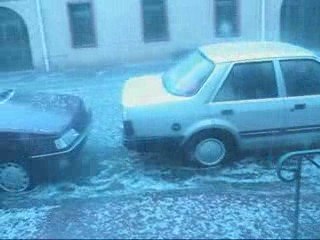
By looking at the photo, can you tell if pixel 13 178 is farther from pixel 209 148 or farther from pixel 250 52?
pixel 250 52

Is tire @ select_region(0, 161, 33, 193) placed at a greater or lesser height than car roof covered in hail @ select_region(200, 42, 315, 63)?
lesser

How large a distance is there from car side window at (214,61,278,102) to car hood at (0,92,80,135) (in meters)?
2.12

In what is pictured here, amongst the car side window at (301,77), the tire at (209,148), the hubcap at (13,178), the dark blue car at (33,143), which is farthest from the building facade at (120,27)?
the hubcap at (13,178)

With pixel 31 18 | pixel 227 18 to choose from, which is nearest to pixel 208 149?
pixel 227 18

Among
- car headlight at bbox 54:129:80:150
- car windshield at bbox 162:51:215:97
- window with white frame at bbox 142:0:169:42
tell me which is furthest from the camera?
window with white frame at bbox 142:0:169:42

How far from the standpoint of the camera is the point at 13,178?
19.4 feet

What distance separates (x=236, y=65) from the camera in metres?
6.22

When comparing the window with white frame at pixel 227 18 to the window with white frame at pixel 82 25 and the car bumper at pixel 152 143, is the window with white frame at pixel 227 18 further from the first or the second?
the car bumper at pixel 152 143

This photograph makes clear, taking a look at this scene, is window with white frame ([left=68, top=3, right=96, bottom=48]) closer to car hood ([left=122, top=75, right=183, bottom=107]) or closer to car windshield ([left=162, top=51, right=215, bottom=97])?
car hood ([left=122, top=75, right=183, bottom=107])

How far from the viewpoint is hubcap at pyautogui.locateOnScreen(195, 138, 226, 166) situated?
6.30 meters

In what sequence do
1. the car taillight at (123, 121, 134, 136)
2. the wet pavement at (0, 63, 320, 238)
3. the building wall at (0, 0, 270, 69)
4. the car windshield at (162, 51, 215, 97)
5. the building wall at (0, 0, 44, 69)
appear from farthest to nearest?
the building wall at (0, 0, 270, 69), the building wall at (0, 0, 44, 69), the car windshield at (162, 51, 215, 97), the car taillight at (123, 121, 134, 136), the wet pavement at (0, 63, 320, 238)

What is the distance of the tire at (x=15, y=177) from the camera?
19.2 ft

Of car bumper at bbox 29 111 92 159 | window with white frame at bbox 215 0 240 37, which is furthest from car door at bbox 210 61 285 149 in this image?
window with white frame at bbox 215 0 240 37

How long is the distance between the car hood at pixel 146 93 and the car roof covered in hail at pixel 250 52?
0.81 metres
